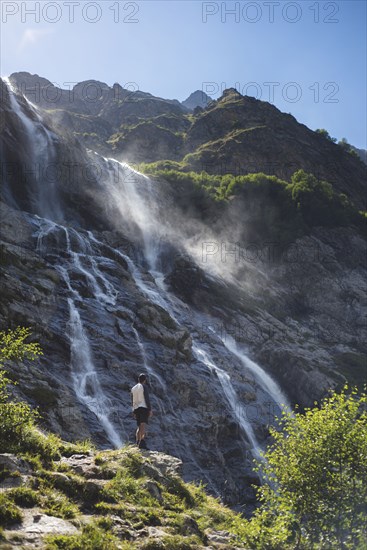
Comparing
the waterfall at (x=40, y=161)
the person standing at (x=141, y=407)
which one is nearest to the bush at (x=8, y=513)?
the person standing at (x=141, y=407)

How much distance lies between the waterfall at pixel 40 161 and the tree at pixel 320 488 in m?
45.8

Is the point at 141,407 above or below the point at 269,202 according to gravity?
below

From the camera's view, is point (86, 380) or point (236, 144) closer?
point (86, 380)

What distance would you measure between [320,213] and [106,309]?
5731 cm

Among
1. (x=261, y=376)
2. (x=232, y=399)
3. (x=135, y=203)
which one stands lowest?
(x=232, y=399)

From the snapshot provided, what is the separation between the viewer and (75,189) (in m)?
59.5

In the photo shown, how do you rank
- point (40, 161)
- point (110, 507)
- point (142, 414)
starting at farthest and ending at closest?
point (40, 161)
point (142, 414)
point (110, 507)

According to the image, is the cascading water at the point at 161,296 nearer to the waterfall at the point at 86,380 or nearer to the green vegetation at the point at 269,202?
the waterfall at the point at 86,380

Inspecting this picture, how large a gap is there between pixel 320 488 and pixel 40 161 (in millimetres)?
54017

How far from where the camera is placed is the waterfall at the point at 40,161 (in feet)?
180

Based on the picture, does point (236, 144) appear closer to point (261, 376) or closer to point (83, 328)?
point (261, 376)

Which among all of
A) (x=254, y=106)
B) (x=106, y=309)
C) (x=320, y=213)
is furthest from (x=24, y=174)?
(x=254, y=106)

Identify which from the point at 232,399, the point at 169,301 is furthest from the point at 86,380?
the point at 169,301

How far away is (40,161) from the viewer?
5784 cm
